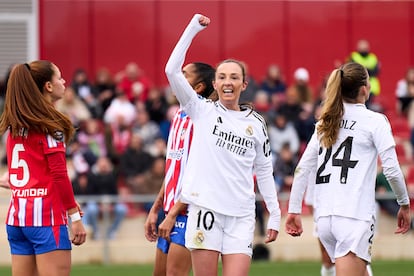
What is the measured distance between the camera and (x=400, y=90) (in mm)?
21828

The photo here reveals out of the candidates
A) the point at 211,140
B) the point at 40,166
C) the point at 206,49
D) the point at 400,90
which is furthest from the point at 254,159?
the point at 206,49

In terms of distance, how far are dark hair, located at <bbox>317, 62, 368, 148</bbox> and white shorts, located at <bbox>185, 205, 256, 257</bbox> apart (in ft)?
3.32

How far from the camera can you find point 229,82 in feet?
26.5

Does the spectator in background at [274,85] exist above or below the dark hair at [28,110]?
above

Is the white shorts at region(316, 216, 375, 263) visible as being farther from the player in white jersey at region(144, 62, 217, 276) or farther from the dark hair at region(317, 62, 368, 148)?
the player in white jersey at region(144, 62, 217, 276)

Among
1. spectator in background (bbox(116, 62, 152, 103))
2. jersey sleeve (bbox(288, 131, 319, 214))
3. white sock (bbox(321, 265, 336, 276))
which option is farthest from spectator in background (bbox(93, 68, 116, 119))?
jersey sleeve (bbox(288, 131, 319, 214))

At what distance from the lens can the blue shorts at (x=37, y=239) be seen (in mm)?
7773

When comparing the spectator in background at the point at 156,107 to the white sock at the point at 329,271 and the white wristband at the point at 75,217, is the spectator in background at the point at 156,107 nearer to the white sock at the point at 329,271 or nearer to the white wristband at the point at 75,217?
the white sock at the point at 329,271

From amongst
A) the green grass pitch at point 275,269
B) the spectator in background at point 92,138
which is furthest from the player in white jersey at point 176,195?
the spectator in background at point 92,138

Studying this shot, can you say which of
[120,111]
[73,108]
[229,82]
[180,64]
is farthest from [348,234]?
[73,108]

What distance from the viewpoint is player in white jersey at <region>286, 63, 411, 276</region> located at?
8.26 meters

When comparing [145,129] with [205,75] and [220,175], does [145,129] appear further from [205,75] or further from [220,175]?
[220,175]

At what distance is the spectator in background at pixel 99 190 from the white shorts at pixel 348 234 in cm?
878

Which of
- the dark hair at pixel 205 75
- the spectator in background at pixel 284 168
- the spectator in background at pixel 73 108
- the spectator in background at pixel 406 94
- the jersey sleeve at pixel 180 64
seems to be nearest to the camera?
the jersey sleeve at pixel 180 64
